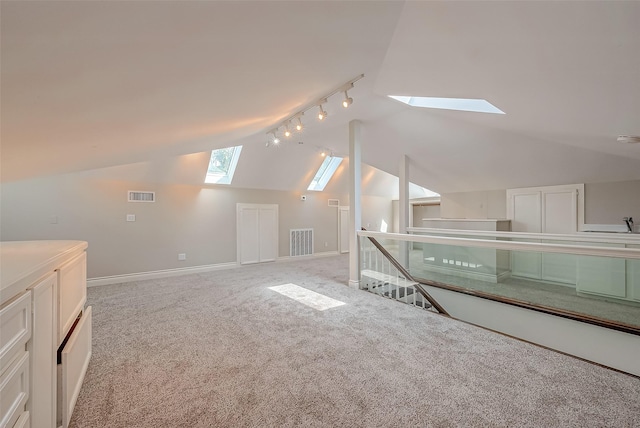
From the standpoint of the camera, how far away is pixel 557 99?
2146mm

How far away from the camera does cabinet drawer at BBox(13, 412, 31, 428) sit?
947 millimetres

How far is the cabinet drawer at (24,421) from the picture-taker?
947mm

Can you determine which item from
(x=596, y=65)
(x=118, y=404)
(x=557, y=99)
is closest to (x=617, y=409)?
(x=596, y=65)

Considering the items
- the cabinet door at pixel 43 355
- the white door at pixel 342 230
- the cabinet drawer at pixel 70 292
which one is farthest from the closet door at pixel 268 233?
the cabinet door at pixel 43 355

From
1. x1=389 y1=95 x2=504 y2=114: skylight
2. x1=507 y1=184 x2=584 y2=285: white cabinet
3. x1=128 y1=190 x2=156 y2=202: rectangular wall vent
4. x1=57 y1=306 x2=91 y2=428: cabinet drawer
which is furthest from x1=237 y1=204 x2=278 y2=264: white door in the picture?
x1=507 y1=184 x2=584 y2=285: white cabinet

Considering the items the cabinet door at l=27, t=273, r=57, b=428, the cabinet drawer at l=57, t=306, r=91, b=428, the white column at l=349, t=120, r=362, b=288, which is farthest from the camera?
the white column at l=349, t=120, r=362, b=288

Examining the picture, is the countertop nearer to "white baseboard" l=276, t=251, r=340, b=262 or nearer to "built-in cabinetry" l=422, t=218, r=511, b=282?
"built-in cabinetry" l=422, t=218, r=511, b=282

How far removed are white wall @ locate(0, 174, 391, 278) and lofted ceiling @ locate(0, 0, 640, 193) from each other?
2.57 metres

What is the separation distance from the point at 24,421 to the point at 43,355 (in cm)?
27

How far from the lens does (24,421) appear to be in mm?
989

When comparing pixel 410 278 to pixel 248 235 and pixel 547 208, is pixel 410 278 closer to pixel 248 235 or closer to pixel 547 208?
pixel 547 208

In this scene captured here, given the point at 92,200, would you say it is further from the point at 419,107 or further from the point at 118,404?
the point at 419,107

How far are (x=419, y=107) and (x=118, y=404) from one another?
14.2ft

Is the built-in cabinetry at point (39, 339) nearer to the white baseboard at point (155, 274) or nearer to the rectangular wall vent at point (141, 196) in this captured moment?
the white baseboard at point (155, 274)
